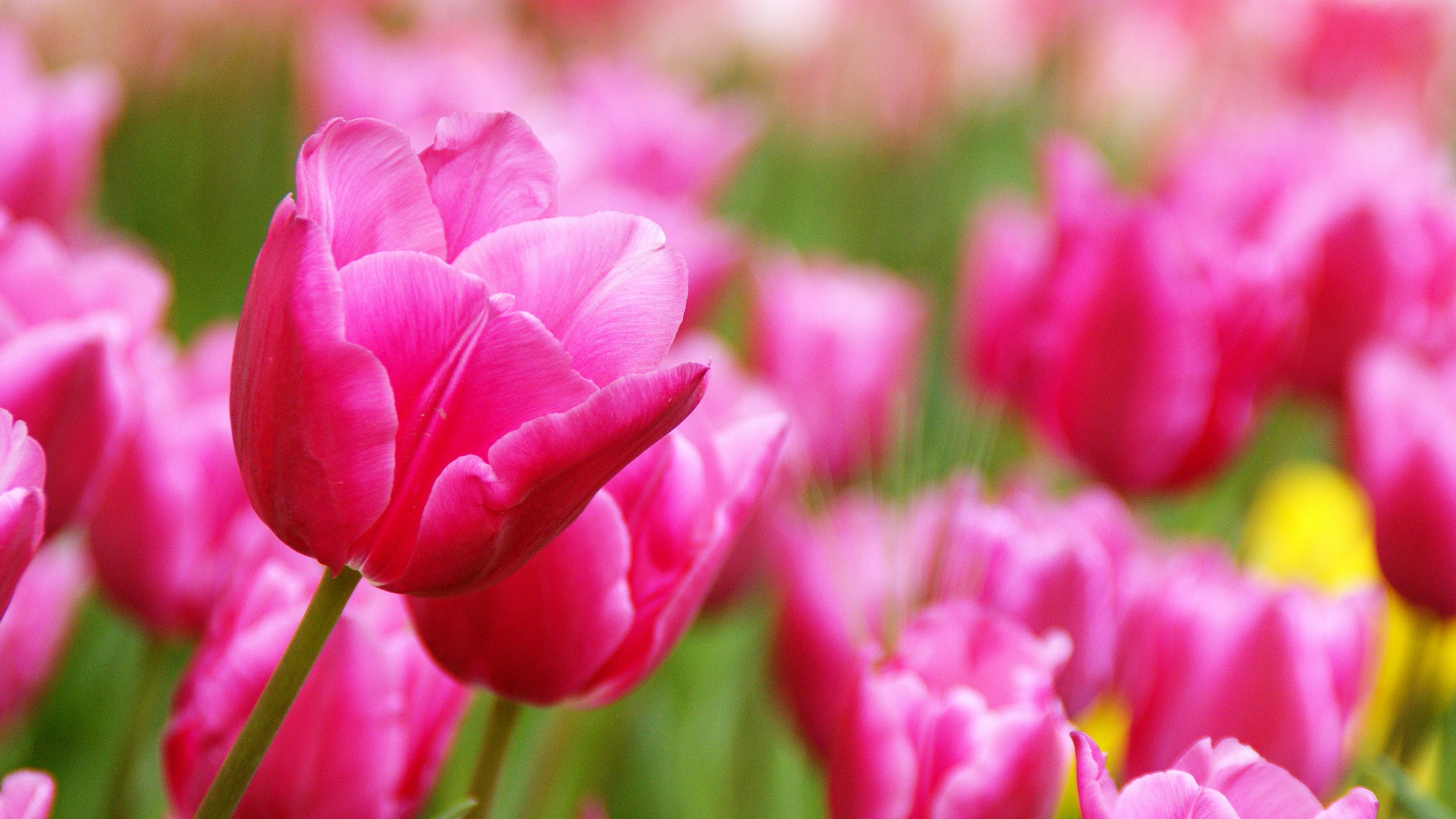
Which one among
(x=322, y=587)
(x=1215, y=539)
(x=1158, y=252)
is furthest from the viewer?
(x=1215, y=539)

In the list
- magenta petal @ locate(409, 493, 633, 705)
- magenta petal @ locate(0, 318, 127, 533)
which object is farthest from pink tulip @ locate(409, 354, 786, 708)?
magenta petal @ locate(0, 318, 127, 533)

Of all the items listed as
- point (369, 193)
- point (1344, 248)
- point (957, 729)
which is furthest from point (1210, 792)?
point (1344, 248)

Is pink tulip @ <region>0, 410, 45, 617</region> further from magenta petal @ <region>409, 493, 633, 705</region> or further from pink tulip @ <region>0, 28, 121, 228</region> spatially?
pink tulip @ <region>0, 28, 121, 228</region>

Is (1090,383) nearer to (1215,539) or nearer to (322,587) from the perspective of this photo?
(1215,539)

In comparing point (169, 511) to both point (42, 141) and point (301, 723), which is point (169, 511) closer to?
point (301, 723)

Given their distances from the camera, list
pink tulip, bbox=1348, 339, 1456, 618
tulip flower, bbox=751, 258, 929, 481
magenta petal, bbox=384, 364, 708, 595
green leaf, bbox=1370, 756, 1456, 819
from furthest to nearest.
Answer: tulip flower, bbox=751, 258, 929, 481 → pink tulip, bbox=1348, 339, 1456, 618 → green leaf, bbox=1370, 756, 1456, 819 → magenta petal, bbox=384, 364, 708, 595

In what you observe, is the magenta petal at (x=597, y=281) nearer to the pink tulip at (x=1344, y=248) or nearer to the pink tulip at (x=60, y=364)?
the pink tulip at (x=60, y=364)

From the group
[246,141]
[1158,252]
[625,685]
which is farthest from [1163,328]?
[246,141]
